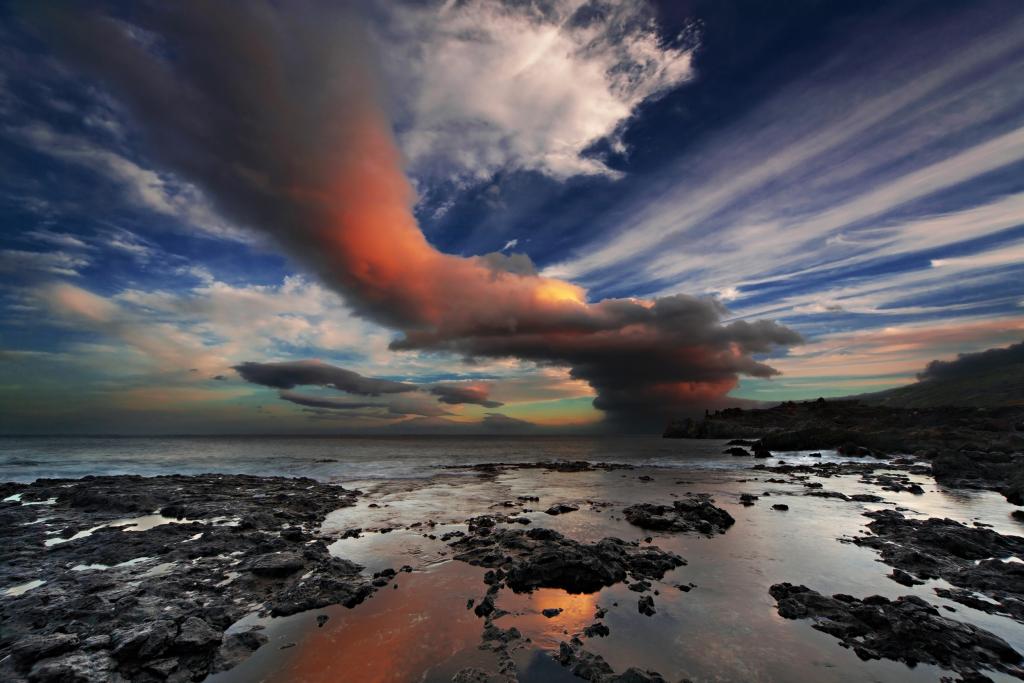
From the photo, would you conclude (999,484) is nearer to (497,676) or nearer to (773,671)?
(773,671)

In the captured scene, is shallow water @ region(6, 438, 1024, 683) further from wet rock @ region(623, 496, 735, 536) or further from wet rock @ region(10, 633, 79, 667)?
wet rock @ region(10, 633, 79, 667)

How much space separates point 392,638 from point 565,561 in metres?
7.39

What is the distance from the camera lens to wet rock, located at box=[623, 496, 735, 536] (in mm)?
25359

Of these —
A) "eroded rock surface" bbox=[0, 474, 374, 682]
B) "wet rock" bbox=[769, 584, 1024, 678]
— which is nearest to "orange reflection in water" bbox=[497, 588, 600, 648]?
"eroded rock surface" bbox=[0, 474, 374, 682]

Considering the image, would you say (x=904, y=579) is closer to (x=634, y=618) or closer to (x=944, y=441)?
(x=634, y=618)

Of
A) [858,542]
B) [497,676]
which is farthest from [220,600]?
[858,542]

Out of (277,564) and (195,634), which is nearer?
(195,634)

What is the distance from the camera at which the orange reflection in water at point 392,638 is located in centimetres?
1041

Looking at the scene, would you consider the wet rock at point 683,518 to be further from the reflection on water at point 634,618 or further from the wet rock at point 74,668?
the wet rock at point 74,668

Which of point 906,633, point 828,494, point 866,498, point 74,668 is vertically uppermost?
point 74,668

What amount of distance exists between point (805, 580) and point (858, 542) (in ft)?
28.1

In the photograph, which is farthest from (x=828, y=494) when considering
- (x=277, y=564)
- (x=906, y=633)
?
(x=277, y=564)

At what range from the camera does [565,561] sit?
54.8 feet

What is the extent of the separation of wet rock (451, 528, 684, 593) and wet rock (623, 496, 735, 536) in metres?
5.38
